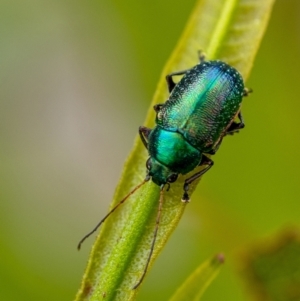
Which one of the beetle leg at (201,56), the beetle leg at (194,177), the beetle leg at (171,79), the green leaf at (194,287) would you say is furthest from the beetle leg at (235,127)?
the green leaf at (194,287)

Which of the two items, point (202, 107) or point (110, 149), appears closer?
point (202, 107)

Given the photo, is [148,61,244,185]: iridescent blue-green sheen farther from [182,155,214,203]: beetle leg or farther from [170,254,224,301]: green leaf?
[170,254,224,301]: green leaf

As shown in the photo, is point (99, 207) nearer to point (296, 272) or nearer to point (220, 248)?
point (220, 248)

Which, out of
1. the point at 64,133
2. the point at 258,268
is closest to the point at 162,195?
the point at 258,268

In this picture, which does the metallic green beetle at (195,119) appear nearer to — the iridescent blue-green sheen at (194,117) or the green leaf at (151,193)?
the iridescent blue-green sheen at (194,117)

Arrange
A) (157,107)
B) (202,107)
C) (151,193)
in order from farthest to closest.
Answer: (202,107) → (157,107) → (151,193)

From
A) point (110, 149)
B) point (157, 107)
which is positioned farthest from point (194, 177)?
point (110, 149)

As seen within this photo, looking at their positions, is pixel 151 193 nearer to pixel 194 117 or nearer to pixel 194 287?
pixel 194 287
